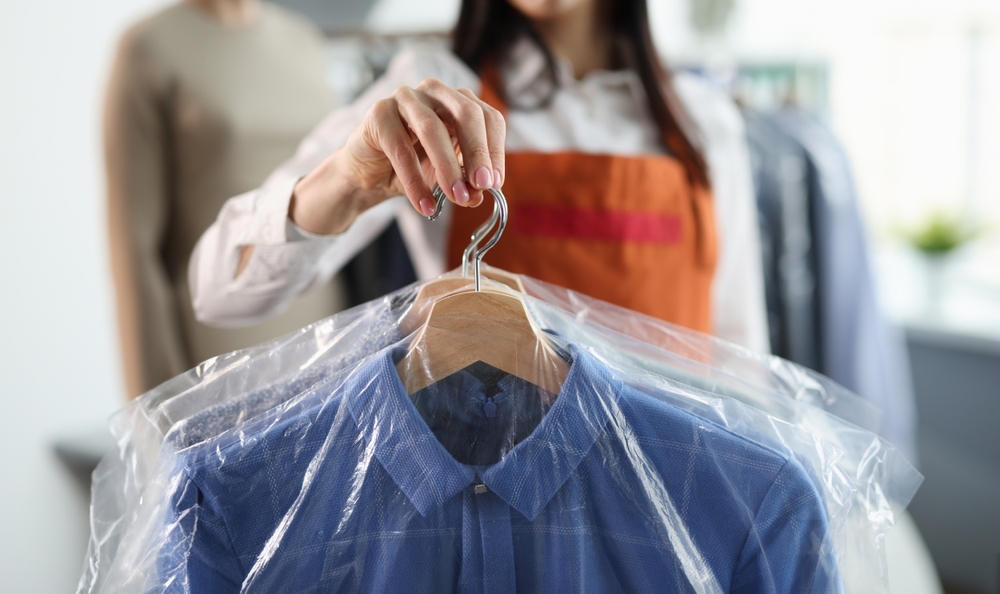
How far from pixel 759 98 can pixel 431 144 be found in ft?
4.13

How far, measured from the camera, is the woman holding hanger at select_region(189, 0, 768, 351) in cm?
70

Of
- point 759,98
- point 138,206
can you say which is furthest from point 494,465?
point 759,98

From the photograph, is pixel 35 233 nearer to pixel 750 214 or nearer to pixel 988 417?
pixel 750 214

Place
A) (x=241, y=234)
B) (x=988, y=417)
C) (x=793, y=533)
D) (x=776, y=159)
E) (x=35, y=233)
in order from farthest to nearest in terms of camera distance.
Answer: (x=988, y=417)
(x=776, y=159)
(x=35, y=233)
(x=241, y=234)
(x=793, y=533)

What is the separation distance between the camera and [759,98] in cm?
152

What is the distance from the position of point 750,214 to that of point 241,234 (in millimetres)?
627

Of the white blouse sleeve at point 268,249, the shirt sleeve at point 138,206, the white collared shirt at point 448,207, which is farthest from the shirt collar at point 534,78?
the shirt sleeve at point 138,206

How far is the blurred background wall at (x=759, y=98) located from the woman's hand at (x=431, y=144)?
674 millimetres

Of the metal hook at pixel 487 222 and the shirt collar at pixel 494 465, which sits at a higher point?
the metal hook at pixel 487 222

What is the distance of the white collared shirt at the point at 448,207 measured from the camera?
2.01 ft

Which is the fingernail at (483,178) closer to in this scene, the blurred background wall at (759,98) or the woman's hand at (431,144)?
the woman's hand at (431,144)

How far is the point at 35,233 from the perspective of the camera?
3.62ft

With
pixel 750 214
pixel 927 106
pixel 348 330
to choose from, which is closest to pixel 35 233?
pixel 348 330

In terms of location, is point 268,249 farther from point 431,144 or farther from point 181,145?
point 181,145
